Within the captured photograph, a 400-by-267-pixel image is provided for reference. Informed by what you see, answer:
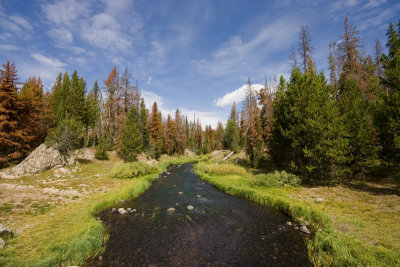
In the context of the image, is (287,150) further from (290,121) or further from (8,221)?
(8,221)

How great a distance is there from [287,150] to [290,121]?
3.97 m

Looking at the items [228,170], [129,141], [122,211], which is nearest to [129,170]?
[129,141]

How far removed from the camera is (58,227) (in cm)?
901

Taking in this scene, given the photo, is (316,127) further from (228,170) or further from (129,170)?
(129,170)

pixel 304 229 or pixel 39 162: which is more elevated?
pixel 39 162

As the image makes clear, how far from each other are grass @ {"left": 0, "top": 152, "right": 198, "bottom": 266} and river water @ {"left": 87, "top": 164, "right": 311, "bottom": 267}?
76 centimetres

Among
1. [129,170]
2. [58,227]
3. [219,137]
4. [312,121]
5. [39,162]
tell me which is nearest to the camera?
[58,227]

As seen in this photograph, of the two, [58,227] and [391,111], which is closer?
[58,227]

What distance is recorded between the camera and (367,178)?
18.0 metres

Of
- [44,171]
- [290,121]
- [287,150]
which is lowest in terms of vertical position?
[44,171]

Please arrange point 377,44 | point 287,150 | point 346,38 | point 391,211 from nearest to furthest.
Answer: point 391,211 → point 287,150 → point 346,38 → point 377,44

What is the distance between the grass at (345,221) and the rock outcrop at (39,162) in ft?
77.6

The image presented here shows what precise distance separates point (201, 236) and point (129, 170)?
17650 mm

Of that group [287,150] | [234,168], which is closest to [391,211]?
[287,150]
